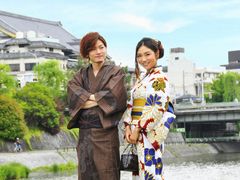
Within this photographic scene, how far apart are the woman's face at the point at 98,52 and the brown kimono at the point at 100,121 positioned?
0.40ft

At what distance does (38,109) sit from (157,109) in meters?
34.9

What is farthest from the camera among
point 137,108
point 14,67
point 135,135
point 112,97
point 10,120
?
point 14,67

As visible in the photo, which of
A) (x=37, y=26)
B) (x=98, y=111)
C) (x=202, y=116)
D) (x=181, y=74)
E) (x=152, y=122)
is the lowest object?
(x=202, y=116)

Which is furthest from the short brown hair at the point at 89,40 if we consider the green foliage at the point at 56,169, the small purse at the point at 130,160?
the green foliage at the point at 56,169

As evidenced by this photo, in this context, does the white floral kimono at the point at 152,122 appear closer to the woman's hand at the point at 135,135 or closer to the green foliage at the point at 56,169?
the woman's hand at the point at 135,135

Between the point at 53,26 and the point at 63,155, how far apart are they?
49.1m

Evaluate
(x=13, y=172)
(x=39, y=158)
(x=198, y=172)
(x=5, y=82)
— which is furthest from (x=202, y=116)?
(x=13, y=172)

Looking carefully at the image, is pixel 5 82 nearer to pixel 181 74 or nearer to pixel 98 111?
pixel 98 111

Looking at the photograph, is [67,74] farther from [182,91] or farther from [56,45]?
[182,91]

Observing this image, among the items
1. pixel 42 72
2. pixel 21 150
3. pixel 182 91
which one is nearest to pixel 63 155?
pixel 21 150

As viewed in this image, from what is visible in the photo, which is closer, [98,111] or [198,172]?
[98,111]

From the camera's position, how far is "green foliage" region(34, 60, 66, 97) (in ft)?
157

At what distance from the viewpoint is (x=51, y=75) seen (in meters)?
48.1

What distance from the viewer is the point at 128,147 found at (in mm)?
6270
